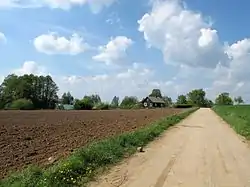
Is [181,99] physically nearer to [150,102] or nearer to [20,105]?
[150,102]

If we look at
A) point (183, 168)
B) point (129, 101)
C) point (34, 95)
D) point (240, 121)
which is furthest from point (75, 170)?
point (129, 101)

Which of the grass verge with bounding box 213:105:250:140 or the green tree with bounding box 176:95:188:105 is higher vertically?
the green tree with bounding box 176:95:188:105

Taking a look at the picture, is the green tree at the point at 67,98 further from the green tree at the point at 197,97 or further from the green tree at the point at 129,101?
the green tree at the point at 197,97

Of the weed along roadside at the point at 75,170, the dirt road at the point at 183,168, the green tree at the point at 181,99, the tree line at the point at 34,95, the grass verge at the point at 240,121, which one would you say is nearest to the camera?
the weed along roadside at the point at 75,170

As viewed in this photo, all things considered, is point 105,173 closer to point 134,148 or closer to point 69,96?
point 134,148

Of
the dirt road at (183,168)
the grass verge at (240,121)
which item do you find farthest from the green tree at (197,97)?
the dirt road at (183,168)

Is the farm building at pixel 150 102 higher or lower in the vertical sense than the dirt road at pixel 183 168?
higher

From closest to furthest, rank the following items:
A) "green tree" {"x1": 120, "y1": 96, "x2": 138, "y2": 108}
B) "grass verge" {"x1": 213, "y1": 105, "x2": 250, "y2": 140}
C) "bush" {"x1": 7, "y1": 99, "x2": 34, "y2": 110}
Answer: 1. "grass verge" {"x1": 213, "y1": 105, "x2": 250, "y2": 140}
2. "bush" {"x1": 7, "y1": 99, "x2": 34, "y2": 110}
3. "green tree" {"x1": 120, "y1": 96, "x2": 138, "y2": 108}

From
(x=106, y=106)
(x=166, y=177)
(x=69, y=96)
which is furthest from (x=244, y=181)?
(x=69, y=96)

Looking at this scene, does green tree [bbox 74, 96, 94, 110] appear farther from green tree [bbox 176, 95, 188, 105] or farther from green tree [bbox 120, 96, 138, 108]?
green tree [bbox 176, 95, 188, 105]

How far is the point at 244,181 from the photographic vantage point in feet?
31.8

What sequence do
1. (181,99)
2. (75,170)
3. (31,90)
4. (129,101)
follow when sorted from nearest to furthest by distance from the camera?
1. (75,170)
2. (31,90)
3. (129,101)
4. (181,99)

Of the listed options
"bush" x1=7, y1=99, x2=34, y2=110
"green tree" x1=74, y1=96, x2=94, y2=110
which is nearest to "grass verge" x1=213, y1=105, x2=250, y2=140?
"bush" x1=7, y1=99, x2=34, y2=110

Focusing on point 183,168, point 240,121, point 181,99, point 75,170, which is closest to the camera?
point 75,170
